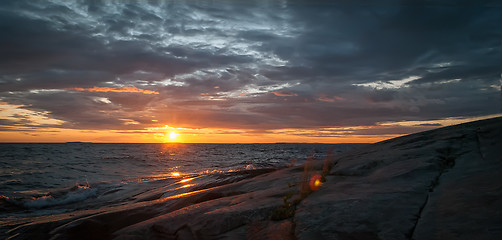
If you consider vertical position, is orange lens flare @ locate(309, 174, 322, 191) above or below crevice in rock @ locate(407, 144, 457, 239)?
below

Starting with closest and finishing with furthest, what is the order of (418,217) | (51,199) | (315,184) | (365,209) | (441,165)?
(418,217), (365,209), (441,165), (315,184), (51,199)

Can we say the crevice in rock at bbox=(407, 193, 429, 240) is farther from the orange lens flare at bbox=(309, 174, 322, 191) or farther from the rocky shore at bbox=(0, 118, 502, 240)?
the orange lens flare at bbox=(309, 174, 322, 191)

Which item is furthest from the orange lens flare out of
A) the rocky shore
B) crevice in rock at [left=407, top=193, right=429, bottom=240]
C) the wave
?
the wave

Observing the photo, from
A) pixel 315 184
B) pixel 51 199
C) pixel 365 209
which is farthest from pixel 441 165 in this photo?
pixel 51 199

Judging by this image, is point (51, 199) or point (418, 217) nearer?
→ point (418, 217)

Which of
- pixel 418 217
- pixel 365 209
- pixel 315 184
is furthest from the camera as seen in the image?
pixel 315 184

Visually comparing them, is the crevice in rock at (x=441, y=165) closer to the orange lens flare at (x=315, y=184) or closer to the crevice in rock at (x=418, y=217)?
the crevice in rock at (x=418, y=217)

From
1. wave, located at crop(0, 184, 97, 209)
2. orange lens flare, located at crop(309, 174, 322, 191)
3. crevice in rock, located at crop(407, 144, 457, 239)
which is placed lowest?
wave, located at crop(0, 184, 97, 209)

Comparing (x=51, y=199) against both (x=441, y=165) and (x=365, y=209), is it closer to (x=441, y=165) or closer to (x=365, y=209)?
(x=365, y=209)

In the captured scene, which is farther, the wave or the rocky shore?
the wave

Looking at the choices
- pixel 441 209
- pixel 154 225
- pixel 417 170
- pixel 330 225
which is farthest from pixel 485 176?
pixel 154 225

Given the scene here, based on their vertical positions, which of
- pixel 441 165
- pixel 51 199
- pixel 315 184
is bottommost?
pixel 51 199

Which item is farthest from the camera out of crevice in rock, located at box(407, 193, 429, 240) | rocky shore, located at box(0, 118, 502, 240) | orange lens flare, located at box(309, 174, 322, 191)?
orange lens flare, located at box(309, 174, 322, 191)

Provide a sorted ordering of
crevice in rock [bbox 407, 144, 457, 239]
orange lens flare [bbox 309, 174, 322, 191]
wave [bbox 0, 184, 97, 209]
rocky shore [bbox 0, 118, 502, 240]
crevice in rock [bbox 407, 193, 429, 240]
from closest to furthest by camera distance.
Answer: crevice in rock [bbox 407, 193, 429, 240] < rocky shore [bbox 0, 118, 502, 240] < crevice in rock [bbox 407, 144, 457, 239] < orange lens flare [bbox 309, 174, 322, 191] < wave [bbox 0, 184, 97, 209]
